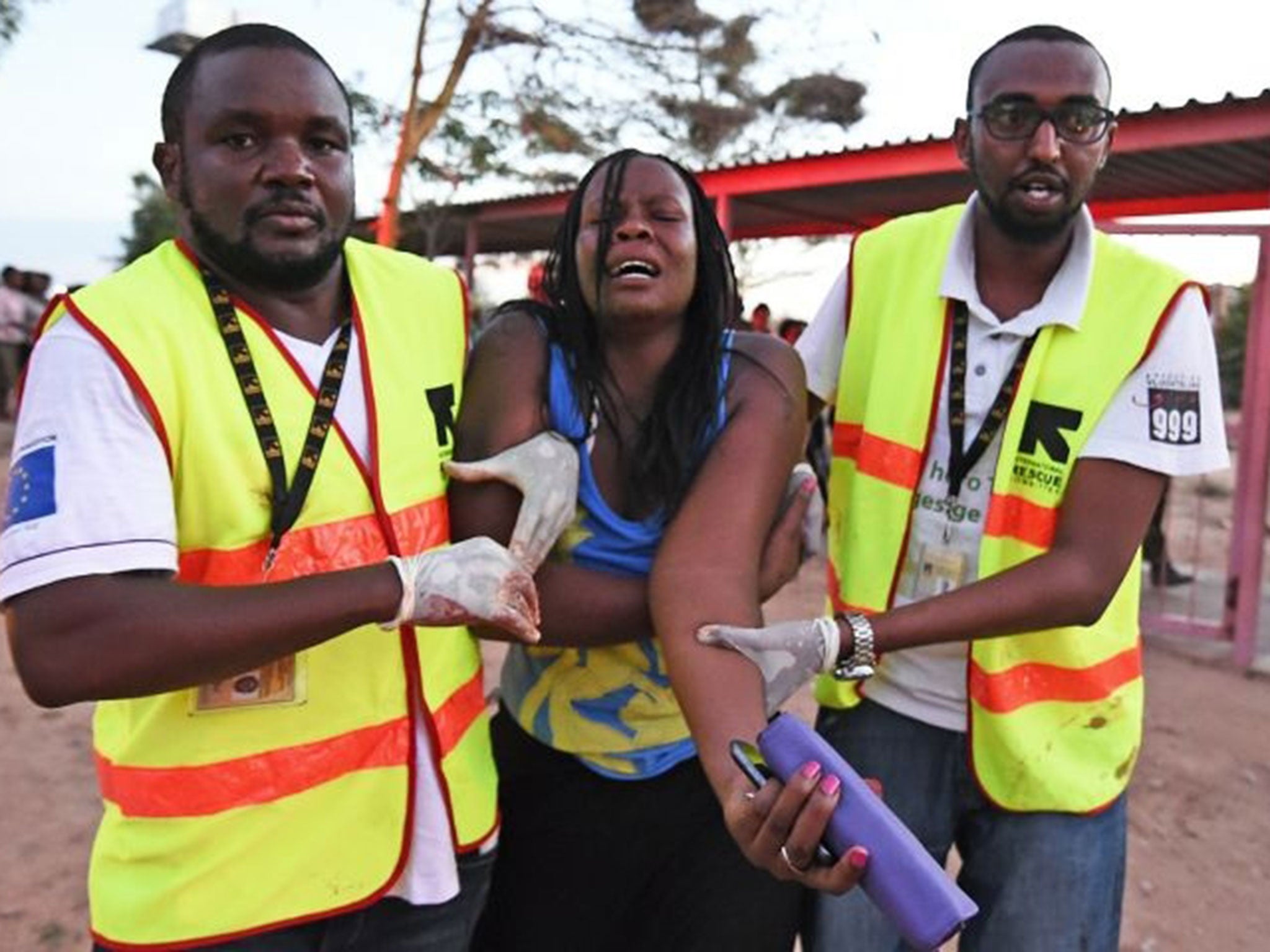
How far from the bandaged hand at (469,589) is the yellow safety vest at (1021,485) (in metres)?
0.77

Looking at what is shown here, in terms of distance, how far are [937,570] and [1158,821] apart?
281 centimetres

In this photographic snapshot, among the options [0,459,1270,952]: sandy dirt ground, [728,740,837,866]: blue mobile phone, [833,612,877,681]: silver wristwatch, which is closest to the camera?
[728,740,837,866]: blue mobile phone

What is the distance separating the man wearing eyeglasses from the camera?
1.83 metres

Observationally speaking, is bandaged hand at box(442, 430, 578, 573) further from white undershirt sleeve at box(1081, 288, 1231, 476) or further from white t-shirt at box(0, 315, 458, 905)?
white undershirt sleeve at box(1081, 288, 1231, 476)

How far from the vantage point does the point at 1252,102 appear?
5.69 m

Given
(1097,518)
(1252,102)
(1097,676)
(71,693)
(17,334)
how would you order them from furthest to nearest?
(17,334), (1252,102), (1097,676), (1097,518), (71,693)

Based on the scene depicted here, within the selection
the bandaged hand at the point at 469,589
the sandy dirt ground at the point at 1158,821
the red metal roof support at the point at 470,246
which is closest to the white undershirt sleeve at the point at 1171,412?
the bandaged hand at the point at 469,589

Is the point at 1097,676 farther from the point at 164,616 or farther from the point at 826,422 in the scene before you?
the point at 826,422

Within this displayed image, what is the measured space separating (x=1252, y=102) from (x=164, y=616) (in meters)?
6.16

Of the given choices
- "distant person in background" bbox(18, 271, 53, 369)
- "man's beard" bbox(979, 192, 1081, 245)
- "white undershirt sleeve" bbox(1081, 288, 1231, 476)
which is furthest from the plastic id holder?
"distant person in background" bbox(18, 271, 53, 369)

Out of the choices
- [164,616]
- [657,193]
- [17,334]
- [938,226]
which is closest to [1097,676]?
[938,226]

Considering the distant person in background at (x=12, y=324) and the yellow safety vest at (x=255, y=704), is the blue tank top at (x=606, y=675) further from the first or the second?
the distant person in background at (x=12, y=324)

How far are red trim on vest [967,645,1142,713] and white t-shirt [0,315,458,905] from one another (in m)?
1.34

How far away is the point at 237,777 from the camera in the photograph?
143 cm
